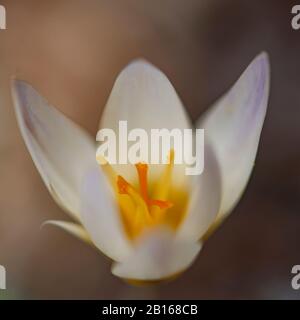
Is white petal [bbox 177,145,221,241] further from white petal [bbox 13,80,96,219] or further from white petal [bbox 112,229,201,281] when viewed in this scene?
white petal [bbox 13,80,96,219]

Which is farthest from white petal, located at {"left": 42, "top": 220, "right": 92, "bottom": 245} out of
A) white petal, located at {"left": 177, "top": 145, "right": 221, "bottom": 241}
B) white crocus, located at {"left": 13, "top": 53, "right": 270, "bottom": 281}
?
Result: white petal, located at {"left": 177, "top": 145, "right": 221, "bottom": 241}

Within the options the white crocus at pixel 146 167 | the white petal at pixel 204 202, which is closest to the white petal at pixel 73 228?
the white crocus at pixel 146 167

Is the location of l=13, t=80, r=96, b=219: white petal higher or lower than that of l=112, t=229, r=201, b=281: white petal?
higher

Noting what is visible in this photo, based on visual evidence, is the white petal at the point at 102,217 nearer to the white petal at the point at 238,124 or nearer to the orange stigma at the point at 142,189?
the orange stigma at the point at 142,189

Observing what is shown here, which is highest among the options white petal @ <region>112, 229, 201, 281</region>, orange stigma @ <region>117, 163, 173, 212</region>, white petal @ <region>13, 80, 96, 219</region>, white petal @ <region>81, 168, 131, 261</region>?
white petal @ <region>13, 80, 96, 219</region>

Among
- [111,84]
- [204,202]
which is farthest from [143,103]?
[204,202]

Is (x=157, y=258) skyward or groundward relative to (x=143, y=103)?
groundward

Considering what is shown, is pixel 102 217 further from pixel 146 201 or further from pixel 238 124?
pixel 238 124
